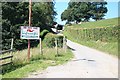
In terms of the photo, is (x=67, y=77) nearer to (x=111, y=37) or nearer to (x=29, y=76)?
(x=29, y=76)

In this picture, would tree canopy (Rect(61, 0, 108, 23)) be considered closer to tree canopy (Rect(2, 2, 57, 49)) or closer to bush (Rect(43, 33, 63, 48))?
tree canopy (Rect(2, 2, 57, 49))

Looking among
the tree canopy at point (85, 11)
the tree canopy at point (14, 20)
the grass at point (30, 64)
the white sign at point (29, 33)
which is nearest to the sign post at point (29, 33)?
the white sign at point (29, 33)

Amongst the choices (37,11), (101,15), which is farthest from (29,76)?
(101,15)

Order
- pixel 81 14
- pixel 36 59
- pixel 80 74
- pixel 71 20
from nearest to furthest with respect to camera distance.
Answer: pixel 80 74, pixel 36 59, pixel 81 14, pixel 71 20

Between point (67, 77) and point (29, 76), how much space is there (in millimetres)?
1676

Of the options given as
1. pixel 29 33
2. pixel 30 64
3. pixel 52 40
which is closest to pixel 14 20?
pixel 52 40

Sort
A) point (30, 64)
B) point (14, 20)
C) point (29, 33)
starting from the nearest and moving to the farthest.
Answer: point (30, 64), point (29, 33), point (14, 20)

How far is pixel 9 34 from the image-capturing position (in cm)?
3897

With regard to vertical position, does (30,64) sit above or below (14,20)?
below

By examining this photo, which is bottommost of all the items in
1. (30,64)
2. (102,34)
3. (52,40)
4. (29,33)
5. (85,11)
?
(30,64)

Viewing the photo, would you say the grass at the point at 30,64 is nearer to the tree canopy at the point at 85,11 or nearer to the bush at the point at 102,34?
the bush at the point at 102,34

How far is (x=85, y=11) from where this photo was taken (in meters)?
90.4

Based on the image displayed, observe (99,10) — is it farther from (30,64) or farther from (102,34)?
(30,64)

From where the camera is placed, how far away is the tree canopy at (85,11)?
8975 centimetres
